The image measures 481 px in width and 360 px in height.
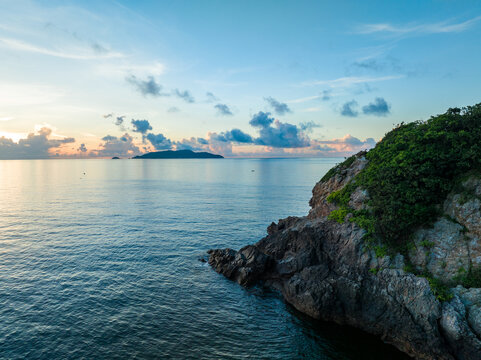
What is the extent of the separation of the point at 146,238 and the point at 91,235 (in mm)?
11034

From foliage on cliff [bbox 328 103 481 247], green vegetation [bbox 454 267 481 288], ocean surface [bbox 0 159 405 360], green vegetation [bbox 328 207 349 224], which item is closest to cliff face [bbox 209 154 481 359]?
green vegetation [bbox 454 267 481 288]

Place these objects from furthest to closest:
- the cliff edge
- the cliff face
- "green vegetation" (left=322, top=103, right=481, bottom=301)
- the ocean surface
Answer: "green vegetation" (left=322, top=103, right=481, bottom=301) → the ocean surface → the cliff edge → the cliff face

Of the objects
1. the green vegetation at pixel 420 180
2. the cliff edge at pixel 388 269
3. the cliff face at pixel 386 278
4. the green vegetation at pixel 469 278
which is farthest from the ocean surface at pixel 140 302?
the green vegetation at pixel 420 180

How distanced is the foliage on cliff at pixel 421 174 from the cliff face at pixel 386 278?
1.43 m

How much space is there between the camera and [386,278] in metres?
29.6

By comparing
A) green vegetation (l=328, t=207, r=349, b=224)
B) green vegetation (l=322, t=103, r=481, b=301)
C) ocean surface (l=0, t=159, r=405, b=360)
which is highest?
green vegetation (l=322, t=103, r=481, b=301)

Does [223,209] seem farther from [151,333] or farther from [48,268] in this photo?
[151,333]

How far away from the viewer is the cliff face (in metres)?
24.7

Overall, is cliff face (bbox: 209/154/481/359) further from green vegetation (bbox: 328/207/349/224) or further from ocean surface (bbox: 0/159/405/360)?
ocean surface (bbox: 0/159/405/360)

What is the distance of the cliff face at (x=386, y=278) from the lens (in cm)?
2473

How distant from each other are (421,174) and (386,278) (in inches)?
519

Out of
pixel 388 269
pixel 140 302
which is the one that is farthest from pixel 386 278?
pixel 140 302

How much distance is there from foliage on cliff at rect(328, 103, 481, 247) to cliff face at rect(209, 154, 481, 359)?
143 cm

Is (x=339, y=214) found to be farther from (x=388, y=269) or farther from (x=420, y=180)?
(x=420, y=180)
